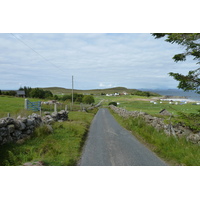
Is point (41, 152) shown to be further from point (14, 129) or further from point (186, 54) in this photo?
point (186, 54)

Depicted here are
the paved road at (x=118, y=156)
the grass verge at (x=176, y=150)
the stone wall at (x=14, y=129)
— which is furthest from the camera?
the stone wall at (x=14, y=129)

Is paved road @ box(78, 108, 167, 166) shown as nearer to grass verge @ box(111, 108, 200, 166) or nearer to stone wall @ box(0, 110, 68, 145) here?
grass verge @ box(111, 108, 200, 166)

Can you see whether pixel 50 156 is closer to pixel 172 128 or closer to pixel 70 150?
pixel 70 150

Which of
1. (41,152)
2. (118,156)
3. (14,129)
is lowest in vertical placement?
(118,156)

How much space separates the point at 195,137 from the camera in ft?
31.5

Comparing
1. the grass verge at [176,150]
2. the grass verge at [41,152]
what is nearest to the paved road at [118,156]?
the grass verge at [176,150]

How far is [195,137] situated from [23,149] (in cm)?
809

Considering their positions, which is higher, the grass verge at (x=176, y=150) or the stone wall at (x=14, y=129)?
the stone wall at (x=14, y=129)

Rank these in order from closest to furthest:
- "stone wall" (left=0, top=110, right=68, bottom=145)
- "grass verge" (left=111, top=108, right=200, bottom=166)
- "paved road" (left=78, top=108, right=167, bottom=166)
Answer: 1. "grass verge" (left=111, top=108, right=200, bottom=166)
2. "paved road" (left=78, top=108, right=167, bottom=166)
3. "stone wall" (left=0, top=110, right=68, bottom=145)

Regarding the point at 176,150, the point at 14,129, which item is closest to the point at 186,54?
the point at 176,150

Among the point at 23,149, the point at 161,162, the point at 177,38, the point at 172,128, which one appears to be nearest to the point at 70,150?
the point at 23,149

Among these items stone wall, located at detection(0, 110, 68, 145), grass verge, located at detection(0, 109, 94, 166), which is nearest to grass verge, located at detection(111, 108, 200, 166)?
grass verge, located at detection(0, 109, 94, 166)

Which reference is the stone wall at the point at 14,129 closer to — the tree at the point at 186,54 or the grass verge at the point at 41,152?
the grass verge at the point at 41,152

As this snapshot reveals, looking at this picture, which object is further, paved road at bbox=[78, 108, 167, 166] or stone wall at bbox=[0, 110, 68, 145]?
stone wall at bbox=[0, 110, 68, 145]
